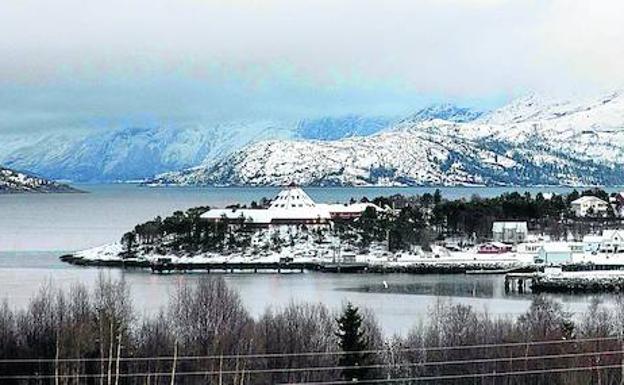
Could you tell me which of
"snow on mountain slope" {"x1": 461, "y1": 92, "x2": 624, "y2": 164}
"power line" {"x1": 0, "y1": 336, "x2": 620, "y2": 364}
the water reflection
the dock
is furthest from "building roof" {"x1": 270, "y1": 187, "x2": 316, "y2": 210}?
"snow on mountain slope" {"x1": 461, "y1": 92, "x2": 624, "y2": 164}

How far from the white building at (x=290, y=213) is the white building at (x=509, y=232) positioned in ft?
19.9

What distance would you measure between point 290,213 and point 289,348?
3169 cm

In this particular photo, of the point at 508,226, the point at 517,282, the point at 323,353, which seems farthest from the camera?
the point at 508,226

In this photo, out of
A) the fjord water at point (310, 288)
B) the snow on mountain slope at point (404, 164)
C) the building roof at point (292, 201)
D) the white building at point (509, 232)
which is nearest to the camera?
the fjord water at point (310, 288)

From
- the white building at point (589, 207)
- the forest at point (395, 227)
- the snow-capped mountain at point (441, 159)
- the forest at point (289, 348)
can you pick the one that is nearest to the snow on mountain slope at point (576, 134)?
the snow-capped mountain at point (441, 159)

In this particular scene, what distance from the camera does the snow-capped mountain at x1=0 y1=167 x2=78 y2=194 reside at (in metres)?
154

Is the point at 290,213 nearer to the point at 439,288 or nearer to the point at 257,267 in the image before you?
the point at 257,267

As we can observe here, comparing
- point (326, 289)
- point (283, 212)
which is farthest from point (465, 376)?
point (283, 212)

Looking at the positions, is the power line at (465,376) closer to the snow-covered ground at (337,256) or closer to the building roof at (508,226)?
the snow-covered ground at (337,256)

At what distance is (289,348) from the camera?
1694 centimetres

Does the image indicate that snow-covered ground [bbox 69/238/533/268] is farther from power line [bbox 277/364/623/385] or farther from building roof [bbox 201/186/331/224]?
power line [bbox 277/364/623/385]

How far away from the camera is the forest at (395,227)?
4241 centimetres

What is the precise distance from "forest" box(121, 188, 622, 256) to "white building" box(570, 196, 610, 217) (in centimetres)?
248

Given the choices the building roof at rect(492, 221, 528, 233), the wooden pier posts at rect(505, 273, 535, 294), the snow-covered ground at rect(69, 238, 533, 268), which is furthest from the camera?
the building roof at rect(492, 221, 528, 233)
